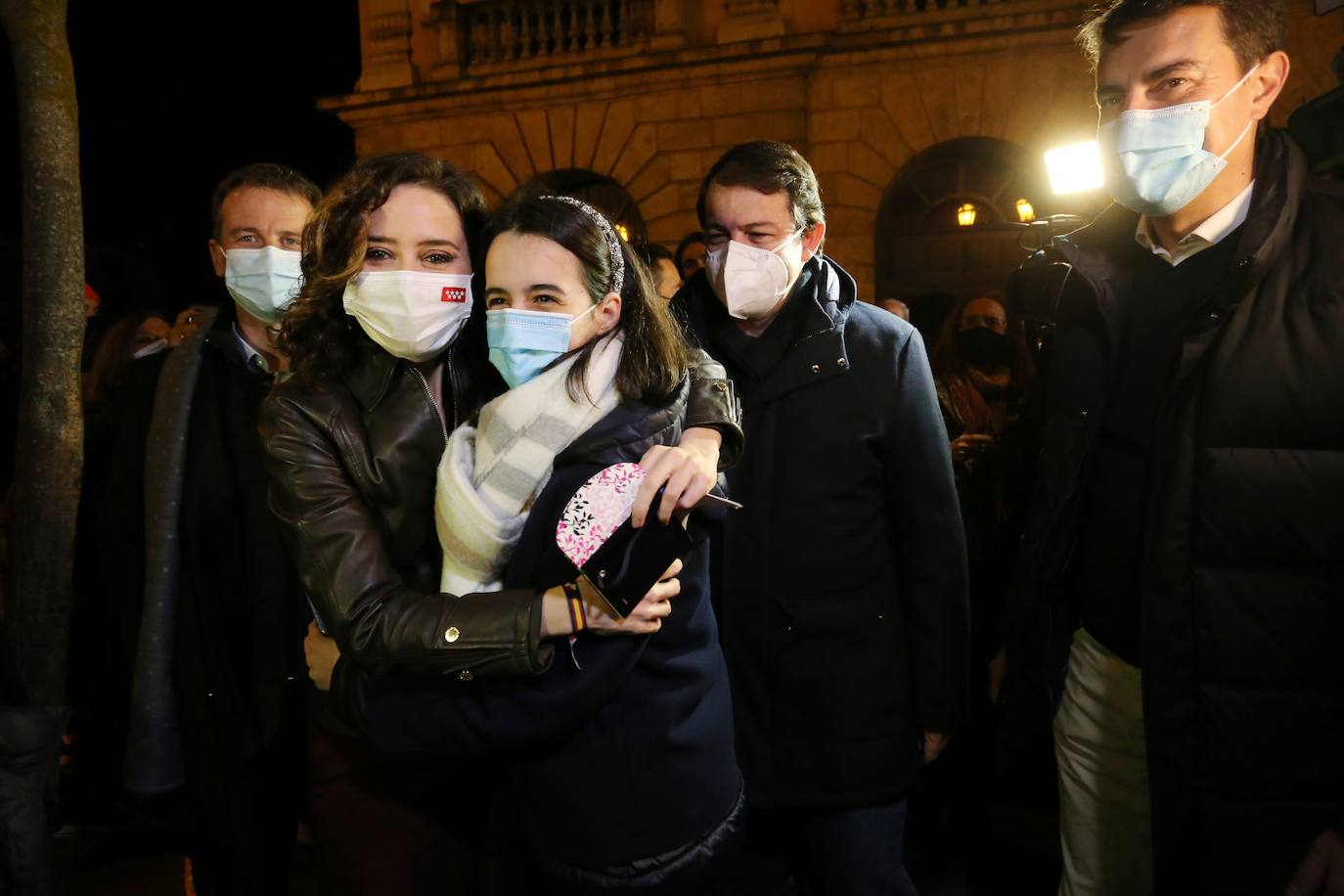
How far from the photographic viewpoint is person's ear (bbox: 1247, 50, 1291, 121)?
1.85 meters

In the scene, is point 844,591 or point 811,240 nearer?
point 844,591

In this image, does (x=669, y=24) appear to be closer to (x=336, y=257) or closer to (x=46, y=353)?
(x=46, y=353)

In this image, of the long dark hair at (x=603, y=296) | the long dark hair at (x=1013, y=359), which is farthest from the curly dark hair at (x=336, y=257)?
the long dark hair at (x=1013, y=359)

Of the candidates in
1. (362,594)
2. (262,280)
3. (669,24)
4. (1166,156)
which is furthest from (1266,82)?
(669,24)

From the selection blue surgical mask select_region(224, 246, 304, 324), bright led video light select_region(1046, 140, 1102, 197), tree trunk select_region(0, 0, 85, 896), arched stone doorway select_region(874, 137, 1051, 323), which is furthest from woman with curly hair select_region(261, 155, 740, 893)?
arched stone doorway select_region(874, 137, 1051, 323)

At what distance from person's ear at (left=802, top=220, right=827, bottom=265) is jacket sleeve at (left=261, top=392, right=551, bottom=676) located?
133cm

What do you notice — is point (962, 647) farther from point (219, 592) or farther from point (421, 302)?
point (219, 592)

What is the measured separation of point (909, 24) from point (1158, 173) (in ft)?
32.4

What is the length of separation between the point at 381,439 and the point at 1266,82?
2071 mm

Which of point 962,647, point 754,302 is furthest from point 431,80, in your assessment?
point 962,647

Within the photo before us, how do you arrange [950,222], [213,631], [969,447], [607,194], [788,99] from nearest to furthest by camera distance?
1. [213,631]
2. [969,447]
3. [788,99]
4. [950,222]
5. [607,194]

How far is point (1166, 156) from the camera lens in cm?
187

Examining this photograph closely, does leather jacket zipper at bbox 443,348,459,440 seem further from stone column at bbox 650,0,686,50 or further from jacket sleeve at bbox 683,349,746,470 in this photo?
stone column at bbox 650,0,686,50

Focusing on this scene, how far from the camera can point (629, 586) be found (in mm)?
1473
